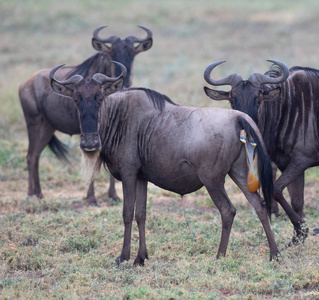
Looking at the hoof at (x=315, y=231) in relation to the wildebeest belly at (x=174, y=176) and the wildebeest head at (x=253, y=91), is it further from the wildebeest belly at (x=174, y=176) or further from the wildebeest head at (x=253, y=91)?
the wildebeest belly at (x=174, y=176)

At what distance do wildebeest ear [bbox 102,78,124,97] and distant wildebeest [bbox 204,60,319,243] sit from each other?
98cm

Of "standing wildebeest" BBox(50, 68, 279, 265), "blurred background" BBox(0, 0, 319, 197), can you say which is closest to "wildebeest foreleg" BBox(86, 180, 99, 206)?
"blurred background" BBox(0, 0, 319, 197)

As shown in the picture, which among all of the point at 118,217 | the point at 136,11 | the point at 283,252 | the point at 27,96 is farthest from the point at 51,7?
the point at 283,252

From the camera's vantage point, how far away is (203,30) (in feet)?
75.3

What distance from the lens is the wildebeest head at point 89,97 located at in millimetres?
5250

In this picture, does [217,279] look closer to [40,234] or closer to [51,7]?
[40,234]

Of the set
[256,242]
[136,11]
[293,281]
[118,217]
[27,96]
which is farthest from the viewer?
[136,11]

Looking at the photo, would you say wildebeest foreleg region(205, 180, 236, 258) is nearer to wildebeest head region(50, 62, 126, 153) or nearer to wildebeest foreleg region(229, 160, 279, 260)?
wildebeest foreleg region(229, 160, 279, 260)

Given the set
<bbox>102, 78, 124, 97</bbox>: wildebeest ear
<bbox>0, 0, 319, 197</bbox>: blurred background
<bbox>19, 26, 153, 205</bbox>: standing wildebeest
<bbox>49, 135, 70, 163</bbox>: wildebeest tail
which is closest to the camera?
<bbox>102, 78, 124, 97</bbox>: wildebeest ear

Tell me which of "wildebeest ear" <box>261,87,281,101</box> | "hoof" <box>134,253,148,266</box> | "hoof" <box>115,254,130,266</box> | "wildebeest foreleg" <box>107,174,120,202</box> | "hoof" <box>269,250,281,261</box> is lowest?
"wildebeest foreleg" <box>107,174,120,202</box>

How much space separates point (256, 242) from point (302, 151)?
104 cm

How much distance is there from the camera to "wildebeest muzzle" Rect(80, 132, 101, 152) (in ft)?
17.1

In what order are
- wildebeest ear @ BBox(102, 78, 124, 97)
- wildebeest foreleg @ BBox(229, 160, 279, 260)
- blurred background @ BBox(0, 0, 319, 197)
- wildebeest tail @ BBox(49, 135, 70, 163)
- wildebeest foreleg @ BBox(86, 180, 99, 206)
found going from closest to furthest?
1. wildebeest foreleg @ BBox(229, 160, 279, 260)
2. wildebeest ear @ BBox(102, 78, 124, 97)
3. wildebeest foreleg @ BBox(86, 180, 99, 206)
4. wildebeest tail @ BBox(49, 135, 70, 163)
5. blurred background @ BBox(0, 0, 319, 197)

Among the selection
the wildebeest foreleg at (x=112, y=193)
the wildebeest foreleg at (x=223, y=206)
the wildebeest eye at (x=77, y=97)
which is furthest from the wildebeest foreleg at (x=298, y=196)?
the wildebeest foreleg at (x=112, y=193)
